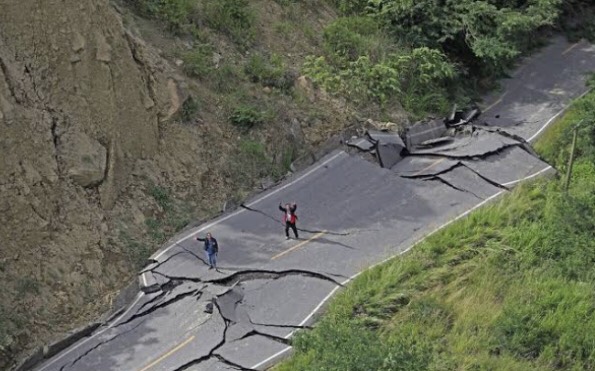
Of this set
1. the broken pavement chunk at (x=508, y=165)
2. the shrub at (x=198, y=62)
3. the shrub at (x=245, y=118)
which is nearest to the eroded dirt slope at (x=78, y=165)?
the shrub at (x=198, y=62)

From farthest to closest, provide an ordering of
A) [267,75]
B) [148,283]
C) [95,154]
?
[267,75]
[95,154]
[148,283]

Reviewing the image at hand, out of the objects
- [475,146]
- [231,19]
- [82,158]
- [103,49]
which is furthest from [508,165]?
[82,158]

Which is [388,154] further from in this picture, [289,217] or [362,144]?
[289,217]

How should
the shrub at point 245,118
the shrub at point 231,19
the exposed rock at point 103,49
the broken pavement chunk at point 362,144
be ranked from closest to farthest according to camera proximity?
the exposed rock at point 103,49
the shrub at point 245,118
the broken pavement chunk at point 362,144
the shrub at point 231,19

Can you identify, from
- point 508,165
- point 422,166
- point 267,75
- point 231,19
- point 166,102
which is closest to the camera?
point 166,102

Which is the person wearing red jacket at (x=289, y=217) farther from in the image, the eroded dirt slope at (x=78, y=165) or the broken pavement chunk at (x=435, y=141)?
the broken pavement chunk at (x=435, y=141)

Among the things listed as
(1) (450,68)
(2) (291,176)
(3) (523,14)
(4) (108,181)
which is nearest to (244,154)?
(2) (291,176)

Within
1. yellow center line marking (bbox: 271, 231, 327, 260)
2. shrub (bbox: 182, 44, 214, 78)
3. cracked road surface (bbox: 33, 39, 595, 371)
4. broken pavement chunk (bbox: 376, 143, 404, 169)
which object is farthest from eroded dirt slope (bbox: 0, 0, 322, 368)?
broken pavement chunk (bbox: 376, 143, 404, 169)
